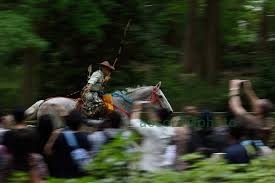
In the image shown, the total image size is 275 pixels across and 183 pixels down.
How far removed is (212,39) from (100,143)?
17732 mm

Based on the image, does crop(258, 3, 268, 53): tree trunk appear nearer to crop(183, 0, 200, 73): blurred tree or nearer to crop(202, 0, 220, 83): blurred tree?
crop(202, 0, 220, 83): blurred tree

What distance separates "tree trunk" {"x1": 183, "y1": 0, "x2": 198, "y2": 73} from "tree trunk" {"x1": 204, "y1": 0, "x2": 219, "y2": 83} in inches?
19.9

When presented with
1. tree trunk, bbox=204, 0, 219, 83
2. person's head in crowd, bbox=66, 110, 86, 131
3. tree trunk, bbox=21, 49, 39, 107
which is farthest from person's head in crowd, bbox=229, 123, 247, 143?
tree trunk, bbox=204, 0, 219, 83

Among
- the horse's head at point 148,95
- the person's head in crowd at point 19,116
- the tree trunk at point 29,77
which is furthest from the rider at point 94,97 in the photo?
the person's head in crowd at point 19,116

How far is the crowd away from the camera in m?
7.86

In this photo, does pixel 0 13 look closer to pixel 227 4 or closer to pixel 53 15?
pixel 53 15

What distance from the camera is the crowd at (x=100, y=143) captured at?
7855 mm

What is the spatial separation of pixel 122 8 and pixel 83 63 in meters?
2.33

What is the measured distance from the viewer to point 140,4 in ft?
79.0

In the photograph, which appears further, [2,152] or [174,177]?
[2,152]

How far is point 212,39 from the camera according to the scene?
84.8 ft

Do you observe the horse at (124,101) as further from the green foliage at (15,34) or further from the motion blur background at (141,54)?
the motion blur background at (141,54)

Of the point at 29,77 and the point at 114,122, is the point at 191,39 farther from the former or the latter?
the point at 114,122

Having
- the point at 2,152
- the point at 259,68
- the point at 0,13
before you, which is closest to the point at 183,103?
the point at 259,68
